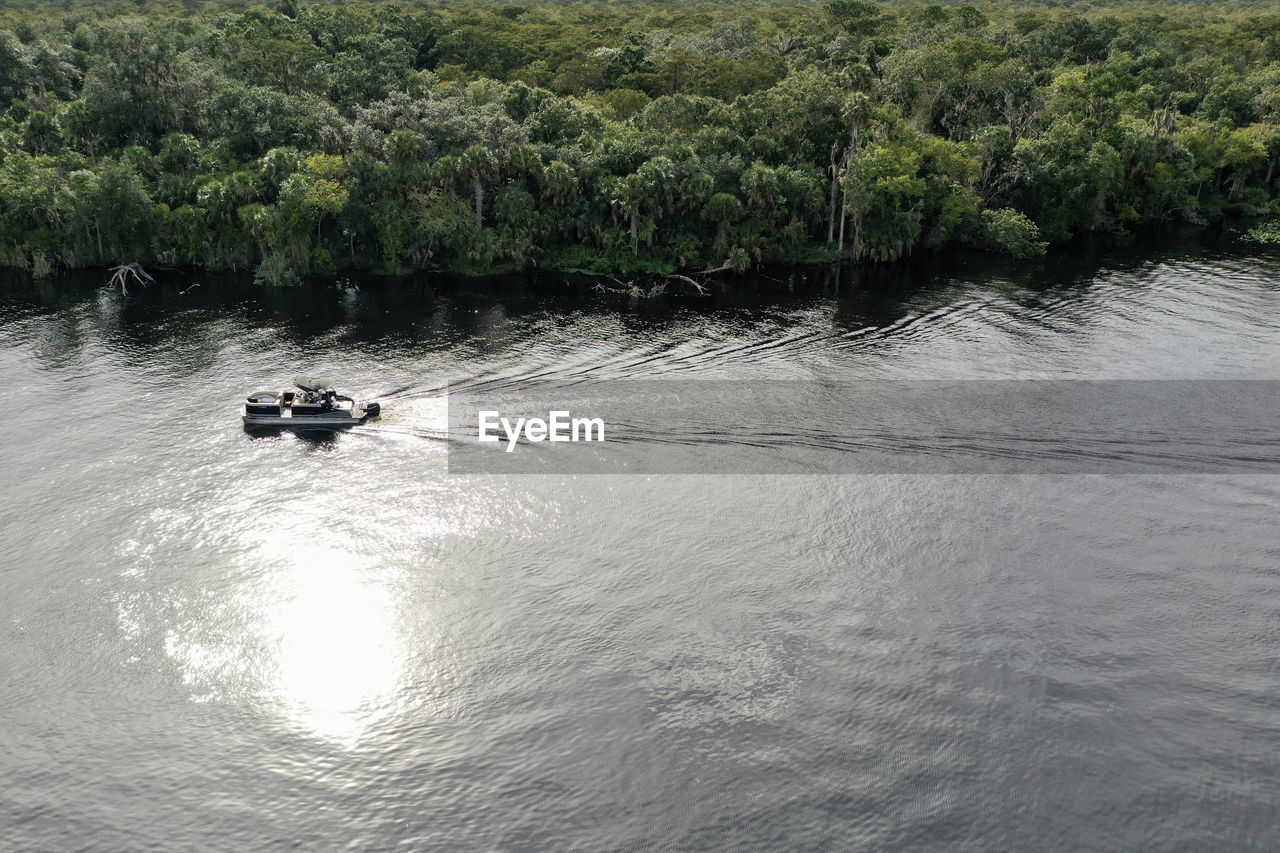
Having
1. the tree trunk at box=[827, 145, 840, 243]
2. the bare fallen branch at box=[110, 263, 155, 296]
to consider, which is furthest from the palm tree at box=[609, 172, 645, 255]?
the bare fallen branch at box=[110, 263, 155, 296]

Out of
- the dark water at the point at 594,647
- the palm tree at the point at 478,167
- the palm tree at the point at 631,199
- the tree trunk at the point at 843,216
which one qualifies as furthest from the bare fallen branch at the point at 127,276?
the tree trunk at the point at 843,216

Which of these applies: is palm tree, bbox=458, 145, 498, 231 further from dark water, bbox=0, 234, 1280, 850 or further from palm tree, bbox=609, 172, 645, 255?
dark water, bbox=0, 234, 1280, 850

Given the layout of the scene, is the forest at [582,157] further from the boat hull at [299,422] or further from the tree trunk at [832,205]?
the boat hull at [299,422]

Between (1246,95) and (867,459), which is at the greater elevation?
(1246,95)

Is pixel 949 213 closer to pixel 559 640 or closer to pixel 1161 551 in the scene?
pixel 1161 551

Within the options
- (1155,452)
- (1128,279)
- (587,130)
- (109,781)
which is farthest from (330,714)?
(1128,279)

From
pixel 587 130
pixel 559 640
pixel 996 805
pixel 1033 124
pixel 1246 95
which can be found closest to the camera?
pixel 996 805

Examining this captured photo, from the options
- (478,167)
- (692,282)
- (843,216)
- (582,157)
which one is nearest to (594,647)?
(692,282)
